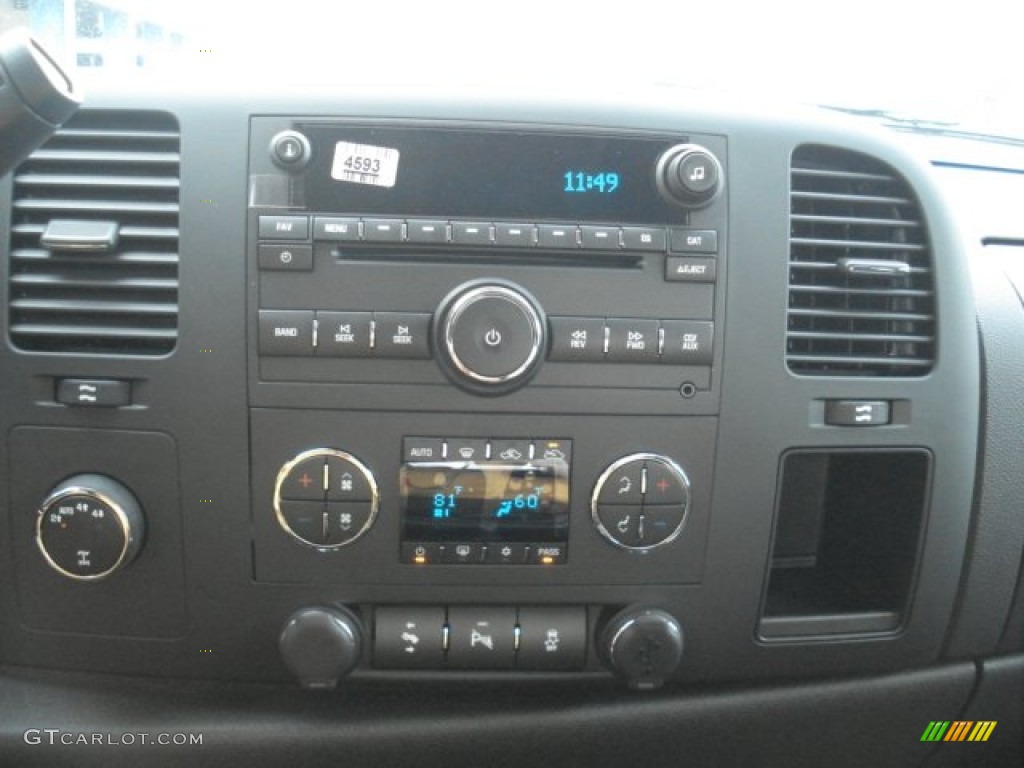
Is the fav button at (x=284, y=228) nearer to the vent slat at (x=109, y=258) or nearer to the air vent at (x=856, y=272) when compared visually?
the vent slat at (x=109, y=258)

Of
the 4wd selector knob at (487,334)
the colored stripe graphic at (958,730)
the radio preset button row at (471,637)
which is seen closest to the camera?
the 4wd selector knob at (487,334)

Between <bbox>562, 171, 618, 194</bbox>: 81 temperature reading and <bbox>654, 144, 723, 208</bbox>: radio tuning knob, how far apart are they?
5 centimetres

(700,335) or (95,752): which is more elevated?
(700,335)

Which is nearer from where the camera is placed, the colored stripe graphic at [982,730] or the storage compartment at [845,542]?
the storage compartment at [845,542]

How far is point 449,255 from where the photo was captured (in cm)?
111

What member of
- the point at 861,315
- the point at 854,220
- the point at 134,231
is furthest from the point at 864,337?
the point at 134,231

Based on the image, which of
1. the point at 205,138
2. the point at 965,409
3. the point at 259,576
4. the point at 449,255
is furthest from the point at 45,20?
the point at 965,409

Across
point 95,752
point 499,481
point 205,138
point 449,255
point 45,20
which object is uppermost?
point 45,20

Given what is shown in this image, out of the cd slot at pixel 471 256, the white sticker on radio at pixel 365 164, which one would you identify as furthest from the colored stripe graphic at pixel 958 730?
the white sticker on radio at pixel 365 164

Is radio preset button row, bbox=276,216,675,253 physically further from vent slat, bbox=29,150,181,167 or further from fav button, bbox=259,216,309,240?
vent slat, bbox=29,150,181,167

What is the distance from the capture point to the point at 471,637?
1180mm

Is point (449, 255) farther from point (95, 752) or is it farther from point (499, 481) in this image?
point (95, 752)

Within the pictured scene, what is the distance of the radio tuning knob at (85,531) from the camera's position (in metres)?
1.11

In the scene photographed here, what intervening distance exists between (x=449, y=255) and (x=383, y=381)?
17 centimetres
